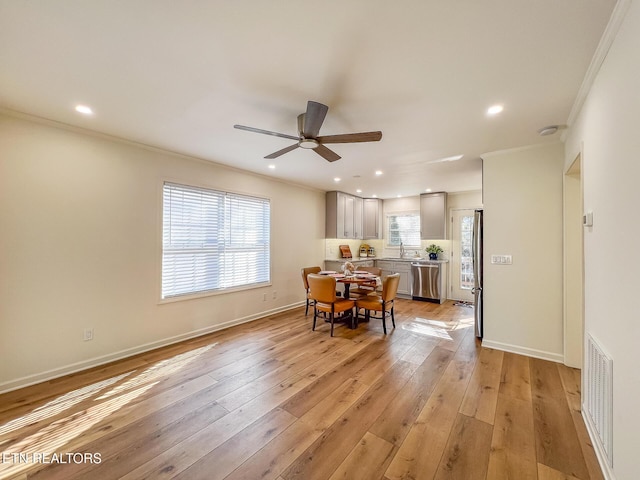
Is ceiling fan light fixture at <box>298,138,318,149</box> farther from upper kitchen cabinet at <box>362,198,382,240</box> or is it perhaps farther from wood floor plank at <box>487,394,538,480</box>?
upper kitchen cabinet at <box>362,198,382,240</box>

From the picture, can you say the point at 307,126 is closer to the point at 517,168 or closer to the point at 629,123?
the point at 629,123

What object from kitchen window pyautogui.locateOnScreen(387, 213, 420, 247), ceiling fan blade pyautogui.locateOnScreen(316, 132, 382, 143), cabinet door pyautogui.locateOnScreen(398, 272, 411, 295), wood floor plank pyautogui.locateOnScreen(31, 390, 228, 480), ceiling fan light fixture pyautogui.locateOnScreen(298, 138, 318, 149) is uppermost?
ceiling fan light fixture pyautogui.locateOnScreen(298, 138, 318, 149)

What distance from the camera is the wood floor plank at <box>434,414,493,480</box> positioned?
1.62m

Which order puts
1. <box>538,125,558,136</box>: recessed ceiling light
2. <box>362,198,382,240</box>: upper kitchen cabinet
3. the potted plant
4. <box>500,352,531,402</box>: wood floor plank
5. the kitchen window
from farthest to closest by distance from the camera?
1. <box>362,198,382,240</box>: upper kitchen cabinet
2. the kitchen window
3. the potted plant
4. <box>538,125,558,136</box>: recessed ceiling light
5. <box>500,352,531,402</box>: wood floor plank

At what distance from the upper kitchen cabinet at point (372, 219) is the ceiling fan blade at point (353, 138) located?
5.04 m

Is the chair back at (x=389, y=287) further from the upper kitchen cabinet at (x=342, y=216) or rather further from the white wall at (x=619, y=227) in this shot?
the upper kitchen cabinet at (x=342, y=216)

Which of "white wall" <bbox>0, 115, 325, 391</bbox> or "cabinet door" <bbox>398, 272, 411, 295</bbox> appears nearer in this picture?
"white wall" <bbox>0, 115, 325, 391</bbox>

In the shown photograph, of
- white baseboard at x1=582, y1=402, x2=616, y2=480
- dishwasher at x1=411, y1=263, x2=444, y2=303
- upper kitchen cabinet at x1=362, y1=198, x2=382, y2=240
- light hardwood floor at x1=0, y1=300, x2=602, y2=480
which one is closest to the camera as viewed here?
white baseboard at x1=582, y1=402, x2=616, y2=480

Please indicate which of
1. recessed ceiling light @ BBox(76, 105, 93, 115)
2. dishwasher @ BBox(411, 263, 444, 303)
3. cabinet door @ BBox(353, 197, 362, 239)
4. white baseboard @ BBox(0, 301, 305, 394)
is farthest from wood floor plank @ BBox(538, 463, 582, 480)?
cabinet door @ BBox(353, 197, 362, 239)

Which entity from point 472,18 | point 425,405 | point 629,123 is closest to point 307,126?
point 472,18

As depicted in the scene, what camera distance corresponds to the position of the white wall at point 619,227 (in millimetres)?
1254

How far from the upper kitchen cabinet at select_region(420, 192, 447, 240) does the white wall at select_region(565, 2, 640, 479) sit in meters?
4.47

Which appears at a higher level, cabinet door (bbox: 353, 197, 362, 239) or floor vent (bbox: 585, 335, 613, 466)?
cabinet door (bbox: 353, 197, 362, 239)

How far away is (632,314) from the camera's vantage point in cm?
128
